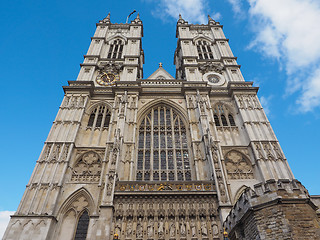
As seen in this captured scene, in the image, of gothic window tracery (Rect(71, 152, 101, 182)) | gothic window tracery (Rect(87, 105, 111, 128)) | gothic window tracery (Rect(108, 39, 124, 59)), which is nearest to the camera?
gothic window tracery (Rect(71, 152, 101, 182))

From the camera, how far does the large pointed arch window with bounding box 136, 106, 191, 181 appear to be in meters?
16.0

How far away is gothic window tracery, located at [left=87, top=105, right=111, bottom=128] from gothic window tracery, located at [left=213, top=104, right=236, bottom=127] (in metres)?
9.30

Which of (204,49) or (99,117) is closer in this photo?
(99,117)

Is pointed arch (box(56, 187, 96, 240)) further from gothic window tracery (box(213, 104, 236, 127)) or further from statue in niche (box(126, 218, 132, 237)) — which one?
gothic window tracery (box(213, 104, 236, 127))

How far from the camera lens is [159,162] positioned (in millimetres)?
16562

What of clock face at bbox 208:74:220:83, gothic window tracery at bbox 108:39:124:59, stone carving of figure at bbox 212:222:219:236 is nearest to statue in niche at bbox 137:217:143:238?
stone carving of figure at bbox 212:222:219:236

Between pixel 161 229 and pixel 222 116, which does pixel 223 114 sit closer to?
pixel 222 116

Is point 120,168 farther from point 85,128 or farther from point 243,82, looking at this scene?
point 243,82

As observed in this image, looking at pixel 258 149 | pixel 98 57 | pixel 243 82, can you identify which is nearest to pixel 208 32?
pixel 243 82

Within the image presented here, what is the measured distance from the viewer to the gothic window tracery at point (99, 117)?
62.4 feet

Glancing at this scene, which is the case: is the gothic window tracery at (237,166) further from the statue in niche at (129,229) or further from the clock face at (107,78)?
the clock face at (107,78)

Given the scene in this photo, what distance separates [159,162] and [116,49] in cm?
1678

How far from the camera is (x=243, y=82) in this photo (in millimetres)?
21781

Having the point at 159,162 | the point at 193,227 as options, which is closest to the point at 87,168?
the point at 159,162
